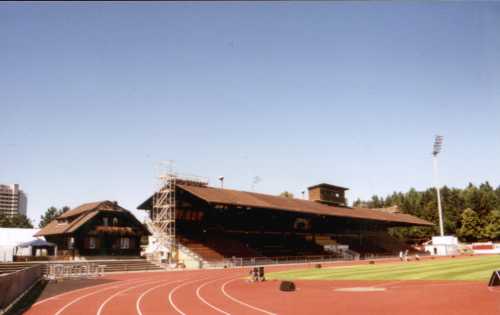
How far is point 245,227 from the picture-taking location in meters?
68.8

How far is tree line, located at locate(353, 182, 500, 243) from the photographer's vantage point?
116 m

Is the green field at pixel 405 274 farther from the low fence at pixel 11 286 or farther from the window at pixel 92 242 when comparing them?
the window at pixel 92 242

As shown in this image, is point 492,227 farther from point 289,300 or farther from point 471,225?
point 289,300

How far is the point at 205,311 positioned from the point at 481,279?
61.9ft

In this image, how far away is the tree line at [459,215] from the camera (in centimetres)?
11594

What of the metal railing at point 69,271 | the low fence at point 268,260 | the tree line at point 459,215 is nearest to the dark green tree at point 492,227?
the tree line at point 459,215

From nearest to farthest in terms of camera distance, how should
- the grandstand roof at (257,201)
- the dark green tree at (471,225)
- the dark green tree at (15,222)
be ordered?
1. the grandstand roof at (257,201)
2. the dark green tree at (471,225)
3. the dark green tree at (15,222)

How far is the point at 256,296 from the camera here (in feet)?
77.3

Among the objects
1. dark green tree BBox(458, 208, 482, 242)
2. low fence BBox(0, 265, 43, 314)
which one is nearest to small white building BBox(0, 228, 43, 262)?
low fence BBox(0, 265, 43, 314)

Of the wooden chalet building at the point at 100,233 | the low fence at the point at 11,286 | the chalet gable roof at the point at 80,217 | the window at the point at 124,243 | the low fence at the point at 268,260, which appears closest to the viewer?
the low fence at the point at 11,286

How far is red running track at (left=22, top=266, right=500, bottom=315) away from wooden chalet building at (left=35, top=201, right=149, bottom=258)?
30.8 m

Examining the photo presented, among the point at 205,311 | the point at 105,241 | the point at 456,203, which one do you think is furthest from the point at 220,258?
the point at 456,203

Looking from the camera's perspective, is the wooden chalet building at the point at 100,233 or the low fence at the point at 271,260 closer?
the low fence at the point at 271,260

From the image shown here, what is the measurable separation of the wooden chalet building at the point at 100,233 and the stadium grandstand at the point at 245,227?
4.93m
